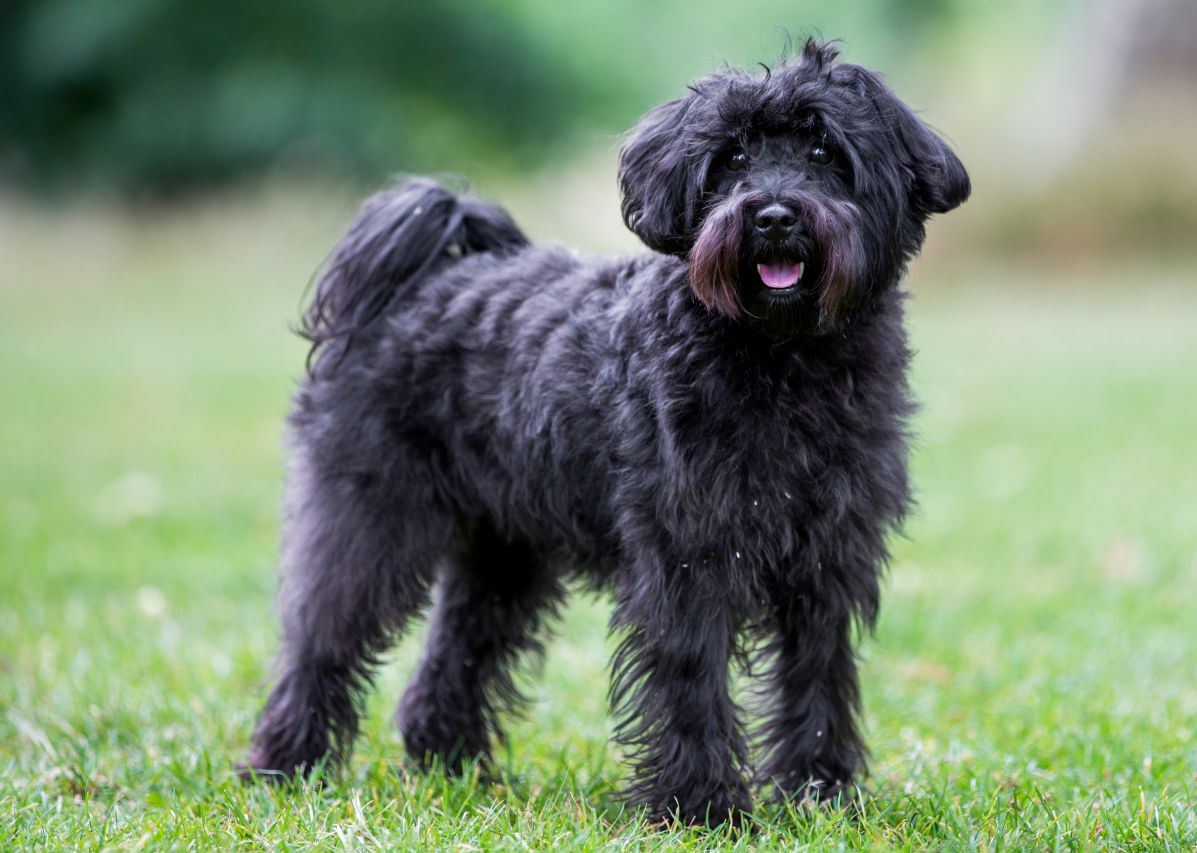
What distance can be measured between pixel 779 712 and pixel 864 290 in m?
1.36

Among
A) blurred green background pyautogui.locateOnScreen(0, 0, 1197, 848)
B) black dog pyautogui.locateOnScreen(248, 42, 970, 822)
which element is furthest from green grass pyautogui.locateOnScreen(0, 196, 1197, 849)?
black dog pyautogui.locateOnScreen(248, 42, 970, 822)

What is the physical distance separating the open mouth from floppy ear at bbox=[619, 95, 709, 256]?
10.8 inches

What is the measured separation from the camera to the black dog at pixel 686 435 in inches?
162

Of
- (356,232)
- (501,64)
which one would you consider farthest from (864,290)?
(501,64)

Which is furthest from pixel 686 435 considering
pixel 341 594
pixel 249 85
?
pixel 249 85

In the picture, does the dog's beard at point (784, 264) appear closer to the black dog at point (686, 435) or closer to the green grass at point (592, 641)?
the black dog at point (686, 435)

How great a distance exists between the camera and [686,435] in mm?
4168

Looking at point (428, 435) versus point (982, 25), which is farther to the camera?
point (982, 25)

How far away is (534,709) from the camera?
18.7ft

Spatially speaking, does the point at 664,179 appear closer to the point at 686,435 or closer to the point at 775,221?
the point at 775,221

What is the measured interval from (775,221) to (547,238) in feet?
47.1

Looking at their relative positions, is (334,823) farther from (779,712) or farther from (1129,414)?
(1129,414)

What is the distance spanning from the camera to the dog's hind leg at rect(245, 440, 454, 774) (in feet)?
16.3

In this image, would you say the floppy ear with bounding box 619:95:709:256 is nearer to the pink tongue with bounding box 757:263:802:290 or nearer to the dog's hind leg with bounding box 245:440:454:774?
the pink tongue with bounding box 757:263:802:290
